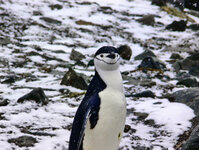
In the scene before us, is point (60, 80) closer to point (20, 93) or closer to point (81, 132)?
point (20, 93)

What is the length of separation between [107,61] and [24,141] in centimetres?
165

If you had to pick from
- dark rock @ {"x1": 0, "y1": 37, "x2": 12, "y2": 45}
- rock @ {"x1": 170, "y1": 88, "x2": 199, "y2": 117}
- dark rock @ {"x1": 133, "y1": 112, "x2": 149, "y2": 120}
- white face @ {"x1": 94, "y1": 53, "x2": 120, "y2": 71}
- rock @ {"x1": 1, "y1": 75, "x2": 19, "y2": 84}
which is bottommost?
dark rock @ {"x1": 0, "y1": 37, "x2": 12, "y2": 45}

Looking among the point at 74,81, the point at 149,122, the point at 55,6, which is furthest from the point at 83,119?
the point at 55,6

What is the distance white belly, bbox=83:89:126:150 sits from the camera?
2.29 m

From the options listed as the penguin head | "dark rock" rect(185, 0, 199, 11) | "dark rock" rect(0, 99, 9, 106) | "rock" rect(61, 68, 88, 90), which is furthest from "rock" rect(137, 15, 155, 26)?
the penguin head

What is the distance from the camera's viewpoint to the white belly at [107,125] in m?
2.29

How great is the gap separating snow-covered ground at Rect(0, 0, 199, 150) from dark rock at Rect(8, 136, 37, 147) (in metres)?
0.07

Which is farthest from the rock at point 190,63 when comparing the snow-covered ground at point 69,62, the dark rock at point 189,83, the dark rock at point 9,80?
the dark rock at point 9,80

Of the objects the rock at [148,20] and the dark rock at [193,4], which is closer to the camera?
the rock at [148,20]

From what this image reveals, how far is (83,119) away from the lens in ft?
7.49

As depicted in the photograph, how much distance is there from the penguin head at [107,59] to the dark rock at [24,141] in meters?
1.49

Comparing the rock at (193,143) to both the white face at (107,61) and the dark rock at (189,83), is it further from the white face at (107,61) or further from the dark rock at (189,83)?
the dark rock at (189,83)

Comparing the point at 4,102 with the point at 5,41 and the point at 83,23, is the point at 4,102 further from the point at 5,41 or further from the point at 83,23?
the point at 83,23

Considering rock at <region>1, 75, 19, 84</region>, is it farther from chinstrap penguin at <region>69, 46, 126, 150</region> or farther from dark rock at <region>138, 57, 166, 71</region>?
chinstrap penguin at <region>69, 46, 126, 150</region>
